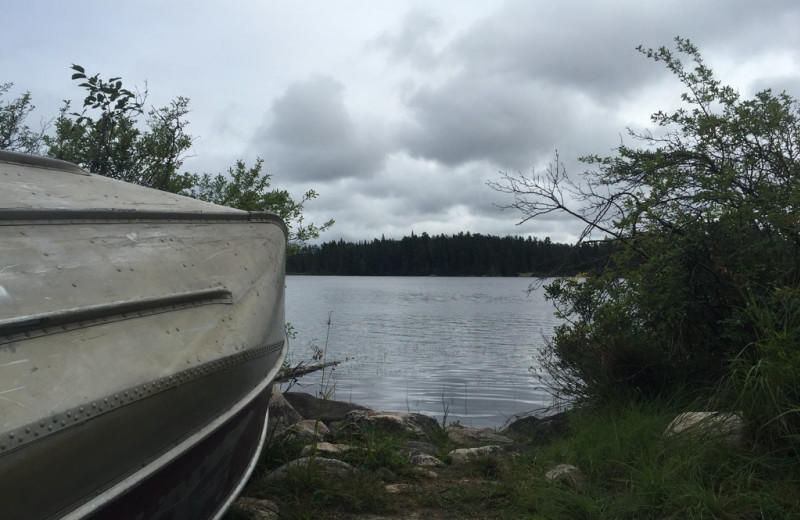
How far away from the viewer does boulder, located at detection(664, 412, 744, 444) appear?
5023 millimetres

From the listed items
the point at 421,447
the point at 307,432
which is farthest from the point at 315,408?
the point at 421,447

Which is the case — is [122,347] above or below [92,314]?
below

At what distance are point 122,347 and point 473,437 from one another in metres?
6.02

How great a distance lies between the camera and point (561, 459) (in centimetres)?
642

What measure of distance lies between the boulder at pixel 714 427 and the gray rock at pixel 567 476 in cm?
78

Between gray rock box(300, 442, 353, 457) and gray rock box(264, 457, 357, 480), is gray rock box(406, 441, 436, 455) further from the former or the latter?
gray rock box(264, 457, 357, 480)

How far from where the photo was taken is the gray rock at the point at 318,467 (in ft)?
17.9

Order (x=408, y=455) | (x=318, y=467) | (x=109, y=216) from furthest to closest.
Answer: (x=408, y=455) < (x=318, y=467) < (x=109, y=216)

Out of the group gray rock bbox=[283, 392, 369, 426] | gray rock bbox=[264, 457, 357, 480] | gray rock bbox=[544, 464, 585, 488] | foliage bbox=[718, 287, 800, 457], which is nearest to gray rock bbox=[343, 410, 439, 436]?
gray rock bbox=[283, 392, 369, 426]

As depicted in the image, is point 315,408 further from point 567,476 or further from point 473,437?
point 567,476

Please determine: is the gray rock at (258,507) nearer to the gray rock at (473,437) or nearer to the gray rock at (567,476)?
the gray rock at (567,476)

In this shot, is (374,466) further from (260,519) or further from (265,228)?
(265,228)

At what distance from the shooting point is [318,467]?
5586mm

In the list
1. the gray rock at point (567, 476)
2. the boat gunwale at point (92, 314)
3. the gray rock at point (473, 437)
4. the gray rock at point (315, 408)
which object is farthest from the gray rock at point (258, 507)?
the gray rock at point (315, 408)
